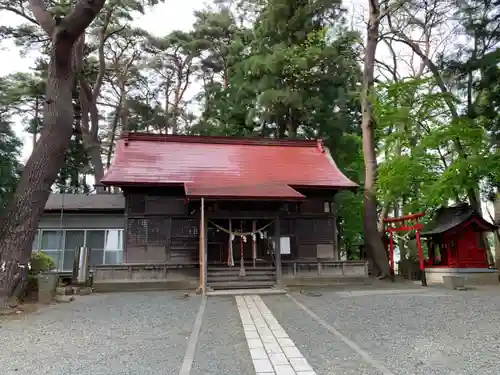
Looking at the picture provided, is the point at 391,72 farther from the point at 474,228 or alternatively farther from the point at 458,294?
the point at 458,294

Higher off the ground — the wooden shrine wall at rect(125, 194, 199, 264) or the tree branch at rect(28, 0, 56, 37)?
the tree branch at rect(28, 0, 56, 37)

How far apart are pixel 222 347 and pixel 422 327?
3.22m

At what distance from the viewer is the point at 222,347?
4.78 metres

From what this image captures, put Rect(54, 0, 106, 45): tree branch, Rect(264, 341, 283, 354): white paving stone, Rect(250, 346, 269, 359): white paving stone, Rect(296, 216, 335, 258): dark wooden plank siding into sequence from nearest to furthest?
Rect(250, 346, 269, 359): white paving stone → Rect(264, 341, 283, 354): white paving stone → Rect(54, 0, 106, 45): tree branch → Rect(296, 216, 335, 258): dark wooden plank siding

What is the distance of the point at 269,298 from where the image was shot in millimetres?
9406

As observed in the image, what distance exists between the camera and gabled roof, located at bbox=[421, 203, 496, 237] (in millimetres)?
13547

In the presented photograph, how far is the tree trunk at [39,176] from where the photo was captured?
332 inches

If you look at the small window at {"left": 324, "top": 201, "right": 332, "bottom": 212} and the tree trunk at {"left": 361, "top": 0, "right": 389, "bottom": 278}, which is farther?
the tree trunk at {"left": 361, "top": 0, "right": 389, "bottom": 278}

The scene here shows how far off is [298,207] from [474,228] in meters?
6.62

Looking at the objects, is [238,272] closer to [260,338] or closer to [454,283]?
[454,283]

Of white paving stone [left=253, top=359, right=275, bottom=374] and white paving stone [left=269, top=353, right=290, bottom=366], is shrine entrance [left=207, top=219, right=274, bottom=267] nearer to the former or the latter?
white paving stone [left=269, top=353, right=290, bottom=366]

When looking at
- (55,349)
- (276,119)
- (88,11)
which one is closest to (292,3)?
(276,119)

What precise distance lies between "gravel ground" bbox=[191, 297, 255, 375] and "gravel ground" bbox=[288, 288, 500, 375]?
1239 mm

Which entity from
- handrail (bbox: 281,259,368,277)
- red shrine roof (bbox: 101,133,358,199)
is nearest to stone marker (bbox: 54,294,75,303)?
red shrine roof (bbox: 101,133,358,199)
